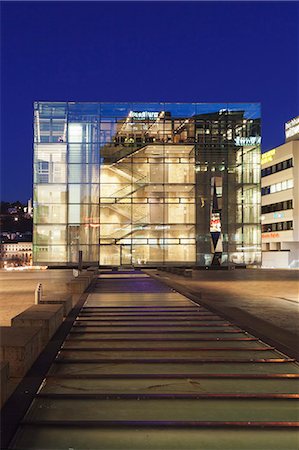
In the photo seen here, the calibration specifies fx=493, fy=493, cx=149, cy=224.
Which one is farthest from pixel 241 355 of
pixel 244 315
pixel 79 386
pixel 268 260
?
pixel 268 260

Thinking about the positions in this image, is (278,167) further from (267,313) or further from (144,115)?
(267,313)

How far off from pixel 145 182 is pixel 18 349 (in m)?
47.0

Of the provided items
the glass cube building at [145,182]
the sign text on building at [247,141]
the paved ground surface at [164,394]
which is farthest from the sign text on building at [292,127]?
the paved ground surface at [164,394]

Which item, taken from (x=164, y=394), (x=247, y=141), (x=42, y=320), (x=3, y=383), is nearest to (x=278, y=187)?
(x=247, y=141)

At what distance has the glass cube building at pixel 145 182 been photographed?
171 feet

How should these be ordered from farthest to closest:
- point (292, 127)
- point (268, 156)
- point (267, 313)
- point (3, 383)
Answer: point (268, 156) < point (292, 127) < point (267, 313) < point (3, 383)

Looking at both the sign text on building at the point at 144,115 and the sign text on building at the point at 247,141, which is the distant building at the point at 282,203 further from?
the sign text on building at the point at 144,115

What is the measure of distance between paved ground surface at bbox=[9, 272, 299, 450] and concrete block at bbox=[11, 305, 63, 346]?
16.9 inches

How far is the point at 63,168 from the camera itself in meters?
52.4

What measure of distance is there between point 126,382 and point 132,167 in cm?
4744

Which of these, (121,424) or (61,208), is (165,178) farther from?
(121,424)

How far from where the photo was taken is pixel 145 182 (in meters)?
52.9

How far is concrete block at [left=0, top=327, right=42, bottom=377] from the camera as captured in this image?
6.30 metres

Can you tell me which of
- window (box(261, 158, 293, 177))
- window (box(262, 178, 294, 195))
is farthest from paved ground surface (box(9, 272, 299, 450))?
window (box(261, 158, 293, 177))
